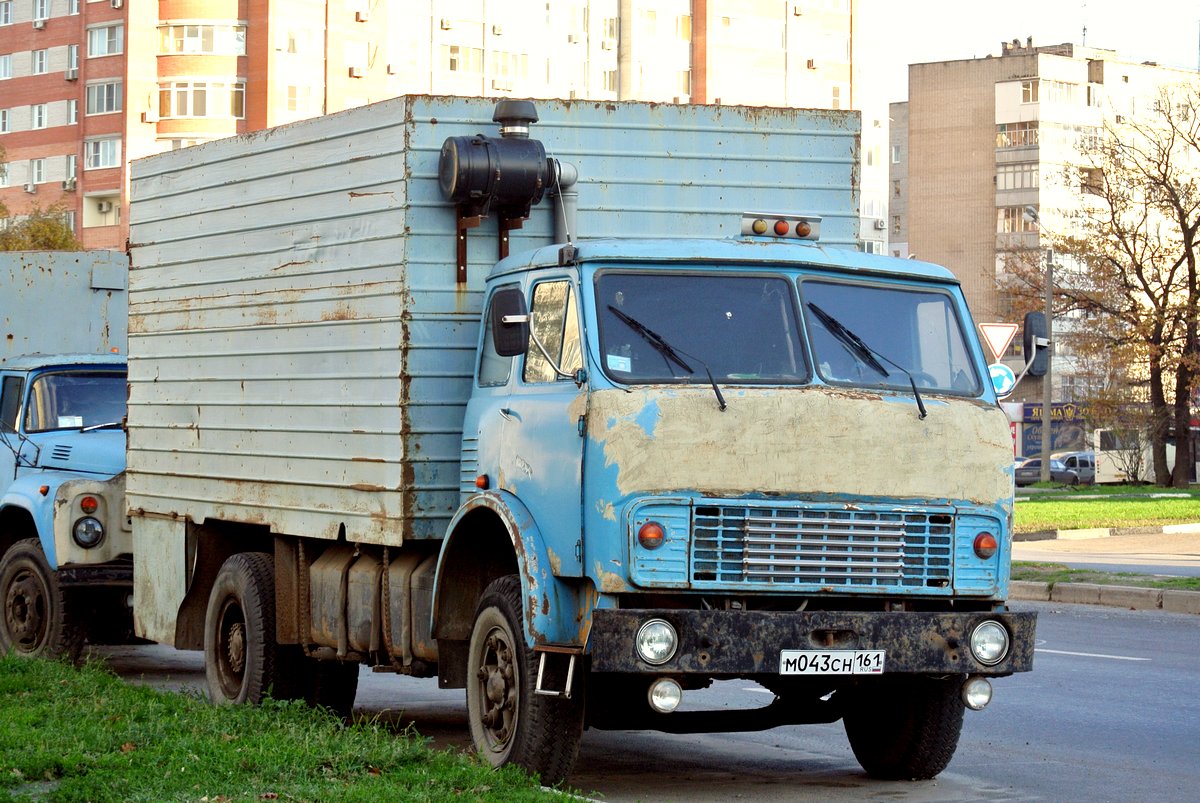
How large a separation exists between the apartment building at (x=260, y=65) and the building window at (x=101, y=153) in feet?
0.18

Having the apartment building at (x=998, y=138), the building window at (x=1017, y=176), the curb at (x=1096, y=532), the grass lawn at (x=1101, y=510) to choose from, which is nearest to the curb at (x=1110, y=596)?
the curb at (x=1096, y=532)

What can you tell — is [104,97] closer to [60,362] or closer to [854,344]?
[60,362]

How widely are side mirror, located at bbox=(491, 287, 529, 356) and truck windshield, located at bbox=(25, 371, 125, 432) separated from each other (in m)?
6.59

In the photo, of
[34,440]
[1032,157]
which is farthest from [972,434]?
[1032,157]

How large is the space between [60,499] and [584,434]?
19.8ft

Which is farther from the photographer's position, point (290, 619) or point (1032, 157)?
point (1032, 157)

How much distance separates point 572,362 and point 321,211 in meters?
2.61

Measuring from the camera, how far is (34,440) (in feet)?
46.6

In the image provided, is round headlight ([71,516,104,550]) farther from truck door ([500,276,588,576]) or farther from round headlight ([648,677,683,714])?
round headlight ([648,677,683,714])

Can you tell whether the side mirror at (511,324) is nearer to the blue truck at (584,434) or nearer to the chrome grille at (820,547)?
the blue truck at (584,434)

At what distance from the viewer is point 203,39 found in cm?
7419

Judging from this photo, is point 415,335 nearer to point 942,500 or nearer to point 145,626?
point 942,500

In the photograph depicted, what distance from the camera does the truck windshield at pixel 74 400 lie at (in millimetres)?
14344

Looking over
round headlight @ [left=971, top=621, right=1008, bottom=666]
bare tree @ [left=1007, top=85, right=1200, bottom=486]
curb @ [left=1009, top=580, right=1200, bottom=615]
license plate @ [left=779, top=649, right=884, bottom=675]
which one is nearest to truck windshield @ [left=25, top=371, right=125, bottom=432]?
license plate @ [left=779, top=649, right=884, bottom=675]
